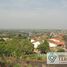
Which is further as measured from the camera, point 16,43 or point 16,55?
point 16,43

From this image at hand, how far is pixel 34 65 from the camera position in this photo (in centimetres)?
527

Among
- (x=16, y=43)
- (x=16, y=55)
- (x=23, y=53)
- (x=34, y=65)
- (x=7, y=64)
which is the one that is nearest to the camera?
(x=34, y=65)

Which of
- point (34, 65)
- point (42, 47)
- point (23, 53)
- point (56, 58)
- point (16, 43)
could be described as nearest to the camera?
point (56, 58)

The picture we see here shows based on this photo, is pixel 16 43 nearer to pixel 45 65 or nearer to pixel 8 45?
pixel 8 45

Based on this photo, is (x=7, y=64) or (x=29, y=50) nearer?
(x=7, y=64)

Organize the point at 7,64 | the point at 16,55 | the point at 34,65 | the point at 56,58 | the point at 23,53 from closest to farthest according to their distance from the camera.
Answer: the point at 56,58
the point at 34,65
the point at 7,64
the point at 16,55
the point at 23,53

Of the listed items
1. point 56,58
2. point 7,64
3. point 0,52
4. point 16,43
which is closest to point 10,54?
point 0,52

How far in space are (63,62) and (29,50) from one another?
3685 mm

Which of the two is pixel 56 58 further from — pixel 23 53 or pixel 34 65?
pixel 23 53

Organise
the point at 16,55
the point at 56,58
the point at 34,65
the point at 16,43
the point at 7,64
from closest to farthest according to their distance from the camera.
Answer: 1. the point at 56,58
2. the point at 34,65
3. the point at 7,64
4. the point at 16,55
5. the point at 16,43

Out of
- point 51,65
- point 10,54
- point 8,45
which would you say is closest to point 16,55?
point 10,54

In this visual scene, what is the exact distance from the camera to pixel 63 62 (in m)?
4.99

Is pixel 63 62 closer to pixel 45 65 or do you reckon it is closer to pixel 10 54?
pixel 45 65

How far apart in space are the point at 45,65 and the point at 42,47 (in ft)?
12.5
